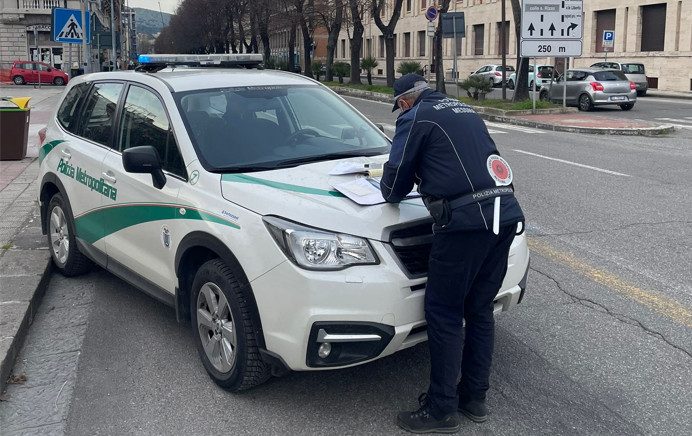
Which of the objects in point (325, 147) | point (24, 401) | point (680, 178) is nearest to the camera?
point (24, 401)

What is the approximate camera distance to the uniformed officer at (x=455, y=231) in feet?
12.0

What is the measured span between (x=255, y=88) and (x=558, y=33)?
19095mm

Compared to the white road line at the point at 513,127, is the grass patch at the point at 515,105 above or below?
above

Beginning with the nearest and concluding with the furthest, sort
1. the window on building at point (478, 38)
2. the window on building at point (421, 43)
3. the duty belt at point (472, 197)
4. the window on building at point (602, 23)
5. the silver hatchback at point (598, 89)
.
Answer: the duty belt at point (472, 197), the silver hatchback at point (598, 89), the window on building at point (602, 23), the window on building at point (478, 38), the window on building at point (421, 43)

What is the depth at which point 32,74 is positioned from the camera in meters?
53.0

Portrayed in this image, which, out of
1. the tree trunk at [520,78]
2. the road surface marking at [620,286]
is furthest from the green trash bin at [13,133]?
the tree trunk at [520,78]

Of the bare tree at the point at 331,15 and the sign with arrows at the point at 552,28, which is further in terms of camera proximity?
the bare tree at the point at 331,15

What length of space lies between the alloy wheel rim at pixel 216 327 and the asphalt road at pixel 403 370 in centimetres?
20

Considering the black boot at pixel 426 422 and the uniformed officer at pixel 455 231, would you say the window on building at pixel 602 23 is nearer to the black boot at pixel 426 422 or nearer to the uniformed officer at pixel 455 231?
the uniformed officer at pixel 455 231

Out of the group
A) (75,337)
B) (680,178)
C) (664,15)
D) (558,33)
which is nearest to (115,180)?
(75,337)

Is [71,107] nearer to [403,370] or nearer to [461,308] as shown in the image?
[403,370]

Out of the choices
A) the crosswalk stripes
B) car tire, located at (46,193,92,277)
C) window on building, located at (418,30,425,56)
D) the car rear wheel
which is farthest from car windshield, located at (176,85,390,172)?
window on building, located at (418,30,425,56)

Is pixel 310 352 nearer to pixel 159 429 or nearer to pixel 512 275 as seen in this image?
pixel 159 429

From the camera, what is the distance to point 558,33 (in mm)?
22609
